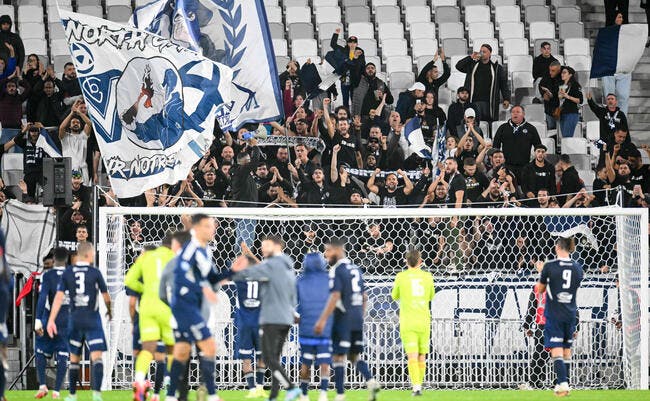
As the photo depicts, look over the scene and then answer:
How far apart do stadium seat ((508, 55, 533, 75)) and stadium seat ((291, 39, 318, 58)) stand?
3.96 meters

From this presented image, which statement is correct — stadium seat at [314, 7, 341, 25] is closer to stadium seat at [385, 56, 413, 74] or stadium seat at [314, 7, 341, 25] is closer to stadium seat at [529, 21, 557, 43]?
stadium seat at [385, 56, 413, 74]

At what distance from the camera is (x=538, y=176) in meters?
21.6

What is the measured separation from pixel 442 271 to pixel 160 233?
4.72 m

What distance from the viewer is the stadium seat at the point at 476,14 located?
27562 millimetres

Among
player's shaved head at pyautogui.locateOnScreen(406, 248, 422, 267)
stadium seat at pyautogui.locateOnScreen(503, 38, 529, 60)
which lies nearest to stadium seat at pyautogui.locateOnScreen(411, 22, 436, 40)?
stadium seat at pyautogui.locateOnScreen(503, 38, 529, 60)

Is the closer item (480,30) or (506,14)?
(480,30)

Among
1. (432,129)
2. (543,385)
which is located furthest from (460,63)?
(543,385)

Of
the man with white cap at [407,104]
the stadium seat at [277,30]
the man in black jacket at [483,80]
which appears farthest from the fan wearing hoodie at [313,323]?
the stadium seat at [277,30]

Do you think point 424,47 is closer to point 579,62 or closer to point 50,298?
point 579,62

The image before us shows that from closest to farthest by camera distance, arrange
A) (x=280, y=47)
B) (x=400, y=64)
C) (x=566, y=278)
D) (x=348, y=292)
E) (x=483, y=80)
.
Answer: (x=348, y=292) < (x=566, y=278) < (x=483, y=80) < (x=400, y=64) < (x=280, y=47)

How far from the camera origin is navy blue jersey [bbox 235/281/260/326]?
57.4 ft

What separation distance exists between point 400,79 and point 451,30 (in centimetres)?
244

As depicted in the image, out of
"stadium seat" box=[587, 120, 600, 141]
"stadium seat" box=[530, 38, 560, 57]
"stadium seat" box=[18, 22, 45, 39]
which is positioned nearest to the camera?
"stadium seat" box=[587, 120, 600, 141]

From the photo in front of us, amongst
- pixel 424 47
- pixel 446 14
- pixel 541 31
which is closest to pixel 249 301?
pixel 424 47
